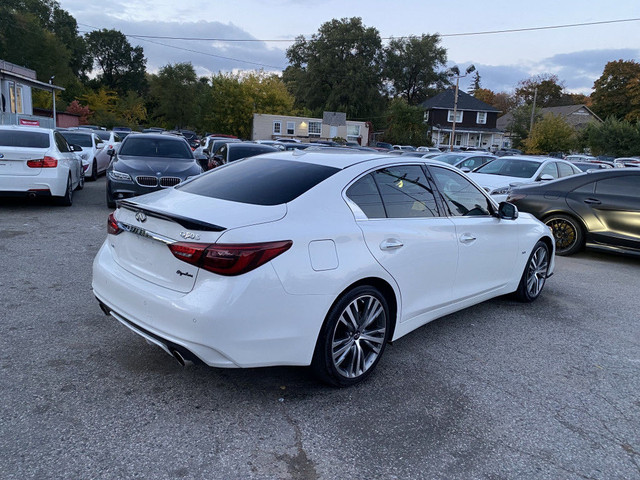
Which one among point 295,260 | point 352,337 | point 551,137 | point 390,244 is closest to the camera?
point 295,260

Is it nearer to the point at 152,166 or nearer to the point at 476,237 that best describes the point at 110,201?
the point at 152,166

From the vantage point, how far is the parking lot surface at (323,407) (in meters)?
2.66

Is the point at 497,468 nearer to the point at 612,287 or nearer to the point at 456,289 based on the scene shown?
the point at 456,289

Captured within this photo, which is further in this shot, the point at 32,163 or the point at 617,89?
the point at 617,89

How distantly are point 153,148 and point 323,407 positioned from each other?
29.3ft

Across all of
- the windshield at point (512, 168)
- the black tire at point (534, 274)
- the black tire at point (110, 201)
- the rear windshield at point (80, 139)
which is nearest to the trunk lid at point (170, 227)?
the black tire at point (534, 274)

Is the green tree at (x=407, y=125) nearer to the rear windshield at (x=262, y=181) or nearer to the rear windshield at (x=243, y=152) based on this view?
the rear windshield at (x=243, y=152)

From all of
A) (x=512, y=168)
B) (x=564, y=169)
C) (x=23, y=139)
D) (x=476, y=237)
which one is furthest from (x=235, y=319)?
(x=564, y=169)

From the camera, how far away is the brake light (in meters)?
A: 8.92

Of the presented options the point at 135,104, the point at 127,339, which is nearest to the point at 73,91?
the point at 135,104

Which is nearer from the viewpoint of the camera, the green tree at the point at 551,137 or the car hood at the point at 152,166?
the car hood at the point at 152,166

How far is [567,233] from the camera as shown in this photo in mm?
8523

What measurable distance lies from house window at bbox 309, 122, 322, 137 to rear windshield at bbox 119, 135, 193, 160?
43762 millimetres

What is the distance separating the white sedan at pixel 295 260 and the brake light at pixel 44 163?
245 inches
